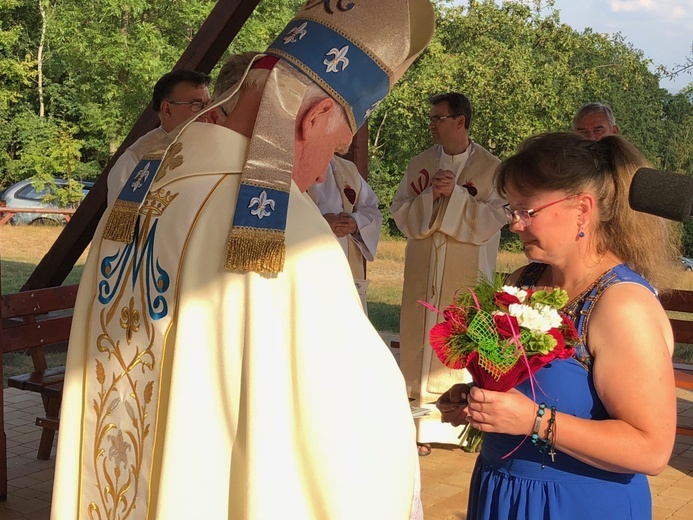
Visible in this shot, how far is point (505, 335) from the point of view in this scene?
7.80 ft

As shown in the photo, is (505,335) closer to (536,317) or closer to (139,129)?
(536,317)

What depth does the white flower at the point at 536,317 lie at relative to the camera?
91.0 inches

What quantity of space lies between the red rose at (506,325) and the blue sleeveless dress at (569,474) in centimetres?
18

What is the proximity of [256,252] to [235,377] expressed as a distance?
0.86ft

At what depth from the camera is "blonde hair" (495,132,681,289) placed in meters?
2.54

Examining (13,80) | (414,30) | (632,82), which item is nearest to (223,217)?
(414,30)

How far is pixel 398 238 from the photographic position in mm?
26891

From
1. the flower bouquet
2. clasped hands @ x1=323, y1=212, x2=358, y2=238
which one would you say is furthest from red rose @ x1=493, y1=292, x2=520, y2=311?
clasped hands @ x1=323, y1=212, x2=358, y2=238

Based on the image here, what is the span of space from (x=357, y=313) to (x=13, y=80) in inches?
1131

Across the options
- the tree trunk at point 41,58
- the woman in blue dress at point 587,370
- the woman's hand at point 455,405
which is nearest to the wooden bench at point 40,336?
the woman's hand at point 455,405

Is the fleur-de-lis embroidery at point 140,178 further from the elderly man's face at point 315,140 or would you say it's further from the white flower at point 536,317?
the white flower at point 536,317

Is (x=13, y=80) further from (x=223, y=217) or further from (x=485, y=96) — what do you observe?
(x=223, y=217)

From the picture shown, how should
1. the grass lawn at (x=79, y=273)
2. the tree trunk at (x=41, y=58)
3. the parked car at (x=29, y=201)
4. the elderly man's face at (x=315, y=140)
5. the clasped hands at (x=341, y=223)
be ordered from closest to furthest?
the elderly man's face at (x=315, y=140), the clasped hands at (x=341, y=223), the grass lawn at (x=79, y=273), the parked car at (x=29, y=201), the tree trunk at (x=41, y=58)

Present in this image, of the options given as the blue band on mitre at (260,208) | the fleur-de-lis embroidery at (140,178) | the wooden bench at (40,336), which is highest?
the fleur-de-lis embroidery at (140,178)
